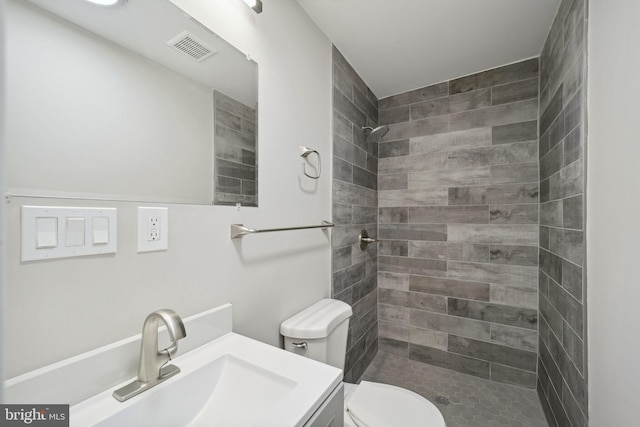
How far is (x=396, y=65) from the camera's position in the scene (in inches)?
78.7

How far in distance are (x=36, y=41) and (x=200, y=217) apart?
0.58m

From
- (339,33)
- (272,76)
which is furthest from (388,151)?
(272,76)

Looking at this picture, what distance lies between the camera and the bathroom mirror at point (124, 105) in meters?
0.58

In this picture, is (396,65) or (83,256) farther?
(396,65)

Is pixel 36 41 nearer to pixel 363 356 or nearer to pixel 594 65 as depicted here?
pixel 594 65

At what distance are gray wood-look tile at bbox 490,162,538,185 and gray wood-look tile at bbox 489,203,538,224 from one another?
0.19 metres

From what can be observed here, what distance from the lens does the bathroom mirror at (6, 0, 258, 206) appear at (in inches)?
22.7

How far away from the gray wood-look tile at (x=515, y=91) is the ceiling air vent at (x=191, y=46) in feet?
6.90

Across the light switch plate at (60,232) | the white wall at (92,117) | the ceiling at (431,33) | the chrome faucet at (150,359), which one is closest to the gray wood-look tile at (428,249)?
the ceiling at (431,33)

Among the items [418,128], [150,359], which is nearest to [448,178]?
[418,128]

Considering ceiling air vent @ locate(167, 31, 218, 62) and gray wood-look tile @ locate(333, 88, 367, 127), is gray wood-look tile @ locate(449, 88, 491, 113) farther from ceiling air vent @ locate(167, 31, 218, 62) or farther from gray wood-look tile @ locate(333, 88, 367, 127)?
ceiling air vent @ locate(167, 31, 218, 62)

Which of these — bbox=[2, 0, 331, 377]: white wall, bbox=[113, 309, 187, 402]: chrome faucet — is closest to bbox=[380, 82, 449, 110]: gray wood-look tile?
bbox=[2, 0, 331, 377]: white wall

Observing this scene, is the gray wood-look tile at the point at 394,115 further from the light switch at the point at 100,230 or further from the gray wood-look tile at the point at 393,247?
the light switch at the point at 100,230

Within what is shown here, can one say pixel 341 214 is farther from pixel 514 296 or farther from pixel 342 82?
pixel 514 296
